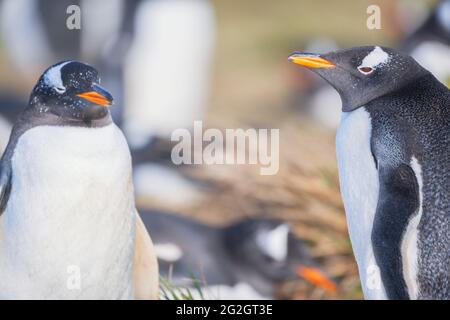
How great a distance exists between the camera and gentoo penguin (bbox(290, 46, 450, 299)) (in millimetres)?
2582

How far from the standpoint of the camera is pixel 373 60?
2725 millimetres

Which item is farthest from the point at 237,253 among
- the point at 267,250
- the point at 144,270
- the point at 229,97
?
the point at 229,97

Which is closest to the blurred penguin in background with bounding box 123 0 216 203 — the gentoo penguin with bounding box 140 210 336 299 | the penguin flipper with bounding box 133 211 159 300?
the gentoo penguin with bounding box 140 210 336 299

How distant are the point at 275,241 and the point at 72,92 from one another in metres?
1.80

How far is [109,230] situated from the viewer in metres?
2.67

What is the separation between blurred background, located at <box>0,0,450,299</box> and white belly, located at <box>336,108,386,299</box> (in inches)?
27.5

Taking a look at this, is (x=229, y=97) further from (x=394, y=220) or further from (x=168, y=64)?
(x=394, y=220)

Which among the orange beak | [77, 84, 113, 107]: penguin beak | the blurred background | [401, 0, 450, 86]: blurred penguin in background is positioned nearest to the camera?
[77, 84, 113, 107]: penguin beak

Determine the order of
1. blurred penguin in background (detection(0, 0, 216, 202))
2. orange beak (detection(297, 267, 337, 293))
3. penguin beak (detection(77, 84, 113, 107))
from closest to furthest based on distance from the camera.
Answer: penguin beak (detection(77, 84, 113, 107)), orange beak (detection(297, 267, 337, 293)), blurred penguin in background (detection(0, 0, 216, 202))

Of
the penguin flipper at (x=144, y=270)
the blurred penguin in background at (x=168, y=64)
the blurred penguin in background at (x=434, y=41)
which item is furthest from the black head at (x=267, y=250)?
the blurred penguin in background at (x=168, y=64)

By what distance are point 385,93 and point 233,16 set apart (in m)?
9.83

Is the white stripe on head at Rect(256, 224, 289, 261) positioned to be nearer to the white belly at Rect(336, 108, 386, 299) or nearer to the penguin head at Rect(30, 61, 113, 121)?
the white belly at Rect(336, 108, 386, 299)

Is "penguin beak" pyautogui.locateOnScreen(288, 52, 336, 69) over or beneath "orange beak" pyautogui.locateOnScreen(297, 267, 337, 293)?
over

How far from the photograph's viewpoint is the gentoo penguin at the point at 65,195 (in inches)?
102
